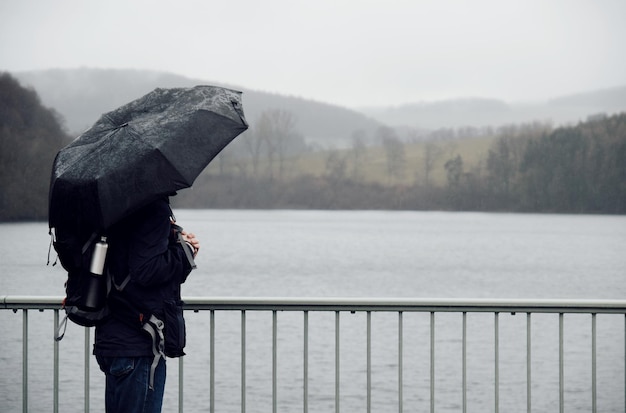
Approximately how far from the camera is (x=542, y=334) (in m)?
39.3

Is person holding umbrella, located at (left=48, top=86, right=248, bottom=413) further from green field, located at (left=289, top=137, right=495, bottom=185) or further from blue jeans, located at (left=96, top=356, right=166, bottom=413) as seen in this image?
green field, located at (left=289, top=137, right=495, bottom=185)

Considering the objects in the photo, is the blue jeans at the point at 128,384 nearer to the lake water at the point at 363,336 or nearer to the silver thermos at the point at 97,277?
the silver thermos at the point at 97,277

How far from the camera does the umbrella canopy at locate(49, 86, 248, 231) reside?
3438 millimetres

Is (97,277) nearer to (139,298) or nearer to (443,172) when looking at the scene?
(139,298)

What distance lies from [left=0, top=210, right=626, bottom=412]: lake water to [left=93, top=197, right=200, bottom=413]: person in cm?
1862

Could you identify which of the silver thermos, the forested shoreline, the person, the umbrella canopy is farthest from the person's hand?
the forested shoreline

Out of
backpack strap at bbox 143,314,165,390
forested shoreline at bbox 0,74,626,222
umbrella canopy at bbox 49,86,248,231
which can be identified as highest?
forested shoreline at bbox 0,74,626,222

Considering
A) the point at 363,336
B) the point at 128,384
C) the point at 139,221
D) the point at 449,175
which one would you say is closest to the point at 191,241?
the point at 139,221

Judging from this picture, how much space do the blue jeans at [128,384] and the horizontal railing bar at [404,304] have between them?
702mm

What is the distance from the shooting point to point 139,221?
3502 mm

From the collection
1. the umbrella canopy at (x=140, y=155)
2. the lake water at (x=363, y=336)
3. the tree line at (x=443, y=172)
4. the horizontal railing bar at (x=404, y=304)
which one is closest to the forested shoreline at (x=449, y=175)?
the tree line at (x=443, y=172)

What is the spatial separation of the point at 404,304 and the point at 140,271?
1.43 meters

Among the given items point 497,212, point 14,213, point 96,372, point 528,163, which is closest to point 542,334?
point 96,372

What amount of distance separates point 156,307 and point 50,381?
920 inches
